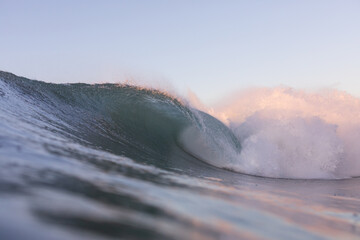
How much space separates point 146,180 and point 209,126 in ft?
23.5

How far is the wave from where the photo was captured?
22.8 ft

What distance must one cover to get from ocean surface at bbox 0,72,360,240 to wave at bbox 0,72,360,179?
52 mm

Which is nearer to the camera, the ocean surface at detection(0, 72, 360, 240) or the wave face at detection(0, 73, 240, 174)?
the ocean surface at detection(0, 72, 360, 240)

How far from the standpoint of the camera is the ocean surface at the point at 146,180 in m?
1.40

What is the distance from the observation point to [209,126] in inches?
386

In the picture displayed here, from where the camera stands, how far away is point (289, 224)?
2.02 meters

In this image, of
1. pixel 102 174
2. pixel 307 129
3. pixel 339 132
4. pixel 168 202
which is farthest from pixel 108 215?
pixel 339 132

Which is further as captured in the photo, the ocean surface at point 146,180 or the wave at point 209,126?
the wave at point 209,126

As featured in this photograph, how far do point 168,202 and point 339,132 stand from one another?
11.3 m

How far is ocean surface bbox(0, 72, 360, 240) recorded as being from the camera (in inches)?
55.2

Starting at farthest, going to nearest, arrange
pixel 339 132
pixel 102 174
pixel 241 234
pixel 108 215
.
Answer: pixel 339 132
pixel 102 174
pixel 241 234
pixel 108 215

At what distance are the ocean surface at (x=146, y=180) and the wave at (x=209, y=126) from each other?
0.17 feet

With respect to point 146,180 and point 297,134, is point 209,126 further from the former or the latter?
point 146,180

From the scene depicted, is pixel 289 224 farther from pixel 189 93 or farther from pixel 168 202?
pixel 189 93
